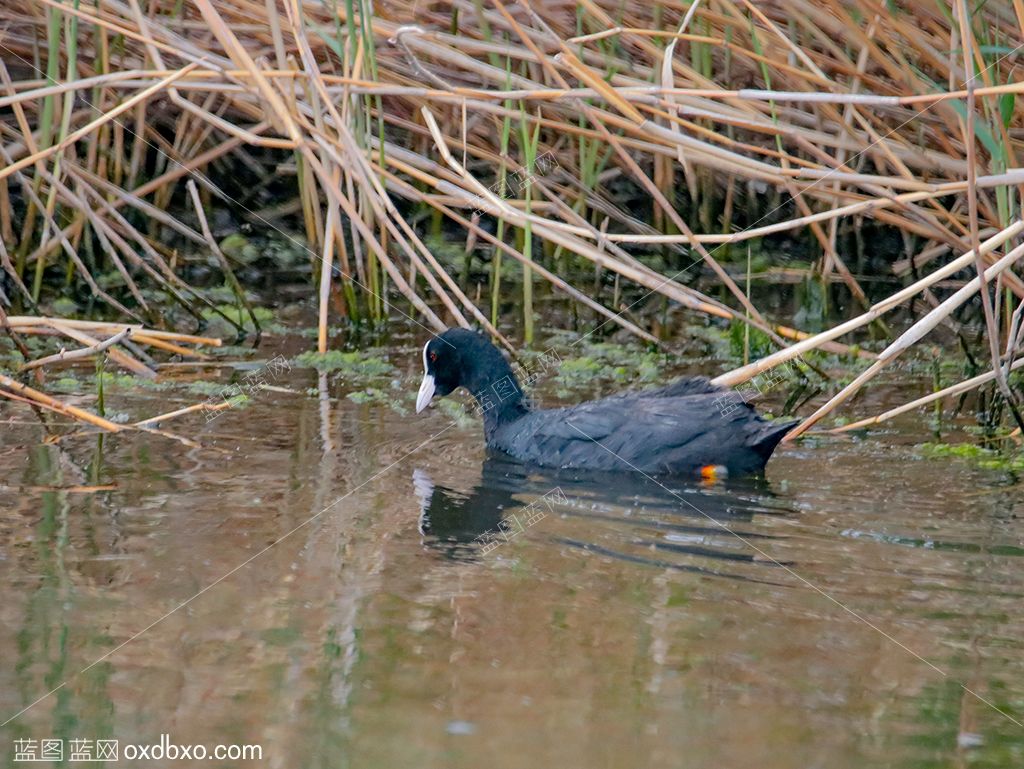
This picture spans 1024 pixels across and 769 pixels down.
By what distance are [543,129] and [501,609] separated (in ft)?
14.7

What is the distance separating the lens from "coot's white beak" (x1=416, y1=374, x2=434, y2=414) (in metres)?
5.59

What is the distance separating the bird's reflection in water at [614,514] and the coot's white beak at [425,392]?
17.6 inches

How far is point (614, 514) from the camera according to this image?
14.7 ft

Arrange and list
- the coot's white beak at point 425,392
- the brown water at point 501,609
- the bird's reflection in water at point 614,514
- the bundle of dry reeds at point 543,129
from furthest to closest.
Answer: the coot's white beak at point 425,392
the bundle of dry reeds at point 543,129
the bird's reflection in water at point 614,514
the brown water at point 501,609

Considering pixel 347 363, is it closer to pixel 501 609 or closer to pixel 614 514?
pixel 614 514

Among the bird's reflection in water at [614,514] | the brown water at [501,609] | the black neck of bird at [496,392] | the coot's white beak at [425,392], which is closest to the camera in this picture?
the brown water at [501,609]

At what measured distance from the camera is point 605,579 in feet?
12.5

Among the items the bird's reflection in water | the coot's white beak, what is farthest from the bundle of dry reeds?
the bird's reflection in water

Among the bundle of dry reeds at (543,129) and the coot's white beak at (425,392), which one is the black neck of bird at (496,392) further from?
the bundle of dry reeds at (543,129)

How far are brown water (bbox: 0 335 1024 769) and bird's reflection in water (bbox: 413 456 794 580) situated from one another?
0.01 meters

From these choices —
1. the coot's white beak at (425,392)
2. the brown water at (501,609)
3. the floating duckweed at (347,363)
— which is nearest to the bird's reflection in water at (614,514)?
the brown water at (501,609)

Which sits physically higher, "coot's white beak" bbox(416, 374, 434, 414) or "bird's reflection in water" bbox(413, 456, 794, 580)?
"coot's white beak" bbox(416, 374, 434, 414)

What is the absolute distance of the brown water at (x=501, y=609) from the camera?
289 centimetres

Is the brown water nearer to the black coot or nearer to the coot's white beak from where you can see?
the black coot
